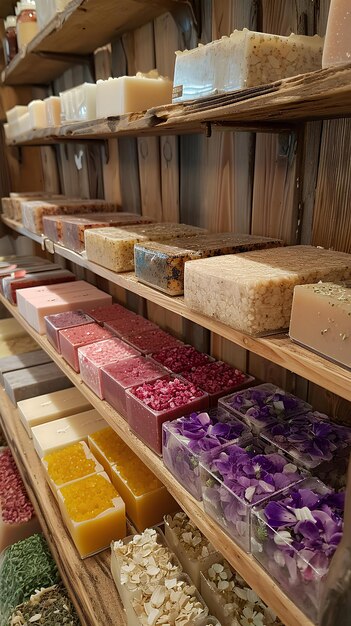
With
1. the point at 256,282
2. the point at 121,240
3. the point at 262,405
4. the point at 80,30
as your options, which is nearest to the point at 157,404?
the point at 262,405

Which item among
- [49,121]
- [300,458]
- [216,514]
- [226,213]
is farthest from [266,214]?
[49,121]

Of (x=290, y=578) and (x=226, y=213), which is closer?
(x=290, y=578)

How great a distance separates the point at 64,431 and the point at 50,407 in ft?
0.77

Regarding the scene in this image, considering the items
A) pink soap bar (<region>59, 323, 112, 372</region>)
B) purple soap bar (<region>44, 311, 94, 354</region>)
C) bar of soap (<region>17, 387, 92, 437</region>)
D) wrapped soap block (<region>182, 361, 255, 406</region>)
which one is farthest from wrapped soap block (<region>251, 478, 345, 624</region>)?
bar of soap (<region>17, 387, 92, 437</region>)

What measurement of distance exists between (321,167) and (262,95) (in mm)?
393

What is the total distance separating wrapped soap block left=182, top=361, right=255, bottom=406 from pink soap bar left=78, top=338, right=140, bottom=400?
29cm

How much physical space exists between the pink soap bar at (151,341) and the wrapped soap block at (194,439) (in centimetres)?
52

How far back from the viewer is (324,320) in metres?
0.79

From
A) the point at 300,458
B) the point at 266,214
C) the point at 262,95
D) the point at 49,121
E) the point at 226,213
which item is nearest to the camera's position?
the point at 262,95

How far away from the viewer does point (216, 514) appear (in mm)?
1063

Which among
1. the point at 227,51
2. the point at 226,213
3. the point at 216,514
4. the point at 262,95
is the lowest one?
the point at 216,514

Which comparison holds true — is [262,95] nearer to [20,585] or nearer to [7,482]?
[20,585]

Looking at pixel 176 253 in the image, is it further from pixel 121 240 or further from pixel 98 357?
pixel 98 357

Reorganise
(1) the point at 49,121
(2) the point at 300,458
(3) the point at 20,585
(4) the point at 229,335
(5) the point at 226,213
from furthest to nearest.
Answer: (1) the point at 49,121 < (3) the point at 20,585 < (5) the point at 226,213 < (2) the point at 300,458 < (4) the point at 229,335
